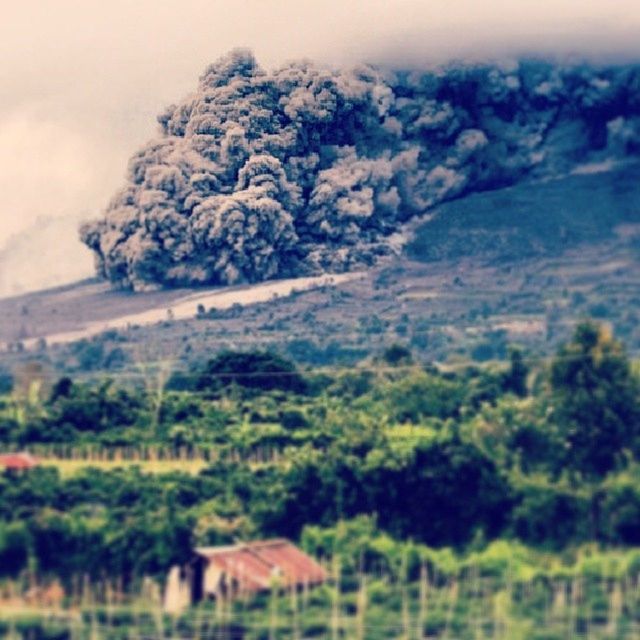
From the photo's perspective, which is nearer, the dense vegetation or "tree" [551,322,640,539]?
the dense vegetation

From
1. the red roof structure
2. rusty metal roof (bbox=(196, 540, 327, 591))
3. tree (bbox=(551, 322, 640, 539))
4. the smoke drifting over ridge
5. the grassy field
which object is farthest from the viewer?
the smoke drifting over ridge

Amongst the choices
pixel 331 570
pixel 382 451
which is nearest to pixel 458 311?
pixel 382 451

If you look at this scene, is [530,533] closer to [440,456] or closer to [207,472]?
[440,456]

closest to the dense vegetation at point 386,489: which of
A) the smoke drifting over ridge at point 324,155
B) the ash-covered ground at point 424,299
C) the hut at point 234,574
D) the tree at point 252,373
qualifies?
the hut at point 234,574

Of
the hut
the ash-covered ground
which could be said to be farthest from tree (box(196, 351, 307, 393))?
the hut

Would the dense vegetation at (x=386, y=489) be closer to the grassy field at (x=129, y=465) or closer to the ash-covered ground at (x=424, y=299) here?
the grassy field at (x=129, y=465)

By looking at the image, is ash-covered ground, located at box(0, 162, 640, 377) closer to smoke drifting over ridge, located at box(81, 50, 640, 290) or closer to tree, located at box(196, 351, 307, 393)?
smoke drifting over ridge, located at box(81, 50, 640, 290)
